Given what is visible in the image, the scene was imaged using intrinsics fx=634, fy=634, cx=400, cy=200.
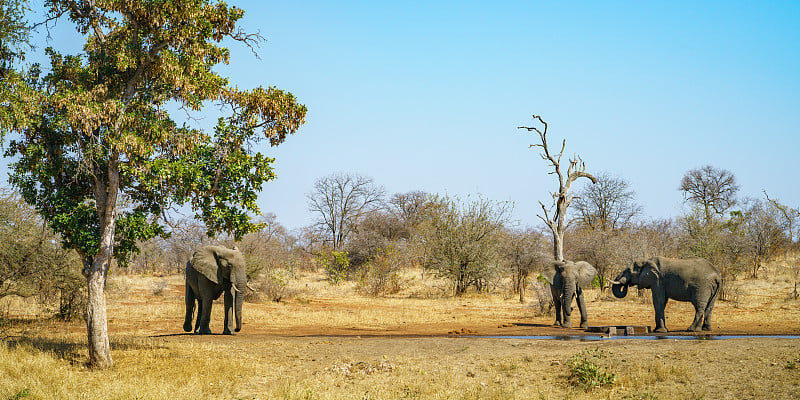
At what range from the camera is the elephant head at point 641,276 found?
58.2 feet

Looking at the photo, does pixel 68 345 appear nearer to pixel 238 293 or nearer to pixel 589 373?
pixel 238 293

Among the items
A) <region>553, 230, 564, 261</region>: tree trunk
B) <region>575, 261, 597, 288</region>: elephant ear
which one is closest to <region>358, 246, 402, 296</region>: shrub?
<region>553, 230, 564, 261</region>: tree trunk

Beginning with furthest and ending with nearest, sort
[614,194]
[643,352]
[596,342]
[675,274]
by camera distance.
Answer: [614,194]
[675,274]
[596,342]
[643,352]

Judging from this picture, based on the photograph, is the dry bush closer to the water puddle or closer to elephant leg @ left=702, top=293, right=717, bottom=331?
the water puddle

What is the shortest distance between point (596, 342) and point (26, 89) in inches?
494

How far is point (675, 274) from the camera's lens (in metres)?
17.3

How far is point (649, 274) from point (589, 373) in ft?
26.6

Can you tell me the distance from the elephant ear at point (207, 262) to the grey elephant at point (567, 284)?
10161 mm

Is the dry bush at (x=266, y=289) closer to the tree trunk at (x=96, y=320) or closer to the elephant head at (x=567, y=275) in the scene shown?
the elephant head at (x=567, y=275)

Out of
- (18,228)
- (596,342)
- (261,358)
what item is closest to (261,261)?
(18,228)

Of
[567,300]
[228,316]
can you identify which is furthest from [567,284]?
[228,316]

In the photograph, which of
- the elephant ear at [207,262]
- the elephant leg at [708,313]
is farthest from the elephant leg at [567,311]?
the elephant ear at [207,262]

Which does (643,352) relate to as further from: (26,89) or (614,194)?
(614,194)

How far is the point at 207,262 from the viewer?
16391 mm
